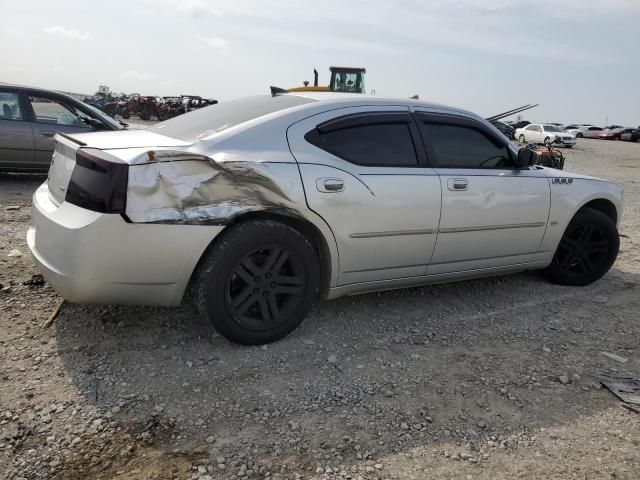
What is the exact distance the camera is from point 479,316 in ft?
13.0

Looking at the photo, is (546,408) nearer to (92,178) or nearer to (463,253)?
(463,253)

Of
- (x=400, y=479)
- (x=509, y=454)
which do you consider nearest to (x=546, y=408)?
(x=509, y=454)

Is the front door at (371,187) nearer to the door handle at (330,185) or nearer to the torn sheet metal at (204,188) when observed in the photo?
the door handle at (330,185)

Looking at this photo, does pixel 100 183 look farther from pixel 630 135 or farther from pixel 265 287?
pixel 630 135

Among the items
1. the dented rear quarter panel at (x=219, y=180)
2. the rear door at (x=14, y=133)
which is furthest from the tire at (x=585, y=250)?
the rear door at (x=14, y=133)

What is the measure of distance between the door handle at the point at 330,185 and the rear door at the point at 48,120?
580 centimetres

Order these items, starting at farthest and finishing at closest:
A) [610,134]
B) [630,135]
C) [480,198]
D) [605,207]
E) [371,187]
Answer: [610,134]
[630,135]
[605,207]
[480,198]
[371,187]

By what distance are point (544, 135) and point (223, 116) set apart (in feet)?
110

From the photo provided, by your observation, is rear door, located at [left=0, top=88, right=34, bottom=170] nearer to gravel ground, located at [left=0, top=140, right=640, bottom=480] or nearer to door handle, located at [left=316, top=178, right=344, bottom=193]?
gravel ground, located at [left=0, top=140, right=640, bottom=480]

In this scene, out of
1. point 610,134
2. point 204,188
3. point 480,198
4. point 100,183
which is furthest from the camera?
point 610,134

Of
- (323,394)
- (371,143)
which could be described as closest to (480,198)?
(371,143)

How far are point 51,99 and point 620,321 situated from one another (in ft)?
25.2

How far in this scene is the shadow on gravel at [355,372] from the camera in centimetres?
251

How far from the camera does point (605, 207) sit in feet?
16.0
